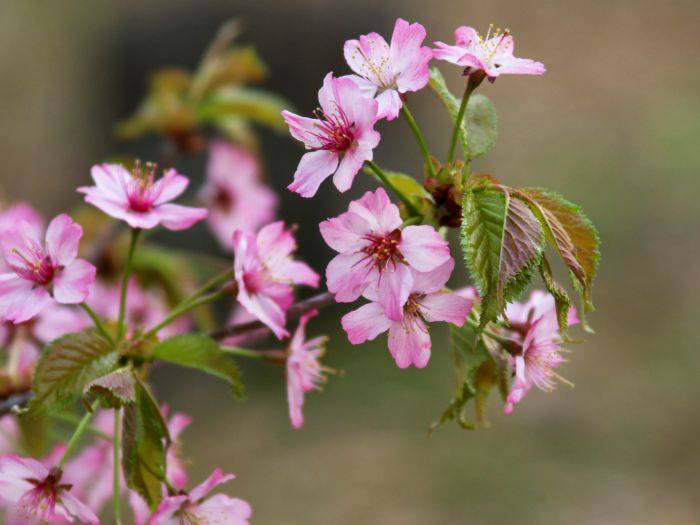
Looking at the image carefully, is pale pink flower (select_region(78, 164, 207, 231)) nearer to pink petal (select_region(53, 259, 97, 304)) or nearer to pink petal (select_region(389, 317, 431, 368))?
pink petal (select_region(53, 259, 97, 304))

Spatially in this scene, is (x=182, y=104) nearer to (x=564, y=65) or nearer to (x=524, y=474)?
(x=524, y=474)

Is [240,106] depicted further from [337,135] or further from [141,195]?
[337,135]

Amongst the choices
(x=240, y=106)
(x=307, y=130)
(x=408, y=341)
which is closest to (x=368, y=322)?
(x=408, y=341)

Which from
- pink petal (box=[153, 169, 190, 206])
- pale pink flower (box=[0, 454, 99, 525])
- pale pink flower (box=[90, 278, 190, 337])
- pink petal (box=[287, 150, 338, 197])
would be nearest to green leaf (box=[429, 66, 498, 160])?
pink petal (box=[287, 150, 338, 197])

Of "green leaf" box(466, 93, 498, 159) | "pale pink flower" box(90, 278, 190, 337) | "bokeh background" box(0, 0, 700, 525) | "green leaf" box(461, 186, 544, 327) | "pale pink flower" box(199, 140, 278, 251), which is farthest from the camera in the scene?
"bokeh background" box(0, 0, 700, 525)

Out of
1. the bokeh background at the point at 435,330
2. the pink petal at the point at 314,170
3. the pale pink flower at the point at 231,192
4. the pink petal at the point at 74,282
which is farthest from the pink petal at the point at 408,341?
the bokeh background at the point at 435,330
